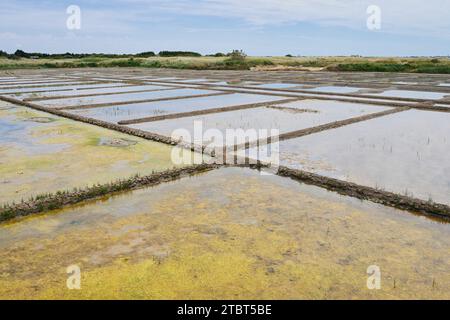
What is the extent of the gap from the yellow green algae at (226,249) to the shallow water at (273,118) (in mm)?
2856

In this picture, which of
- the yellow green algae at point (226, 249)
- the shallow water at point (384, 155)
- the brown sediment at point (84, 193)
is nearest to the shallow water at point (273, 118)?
→ the shallow water at point (384, 155)

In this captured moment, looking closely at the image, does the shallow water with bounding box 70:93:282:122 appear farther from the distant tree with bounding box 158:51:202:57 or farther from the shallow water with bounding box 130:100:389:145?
the distant tree with bounding box 158:51:202:57

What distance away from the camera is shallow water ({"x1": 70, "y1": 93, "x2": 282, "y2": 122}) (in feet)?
31.5

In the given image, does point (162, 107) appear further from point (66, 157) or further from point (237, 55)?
point (237, 55)

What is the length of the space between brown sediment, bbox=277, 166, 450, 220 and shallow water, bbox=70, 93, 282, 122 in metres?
5.52

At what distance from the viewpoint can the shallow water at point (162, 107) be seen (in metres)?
9.60

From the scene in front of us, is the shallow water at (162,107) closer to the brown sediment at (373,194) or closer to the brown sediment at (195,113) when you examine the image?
the brown sediment at (195,113)

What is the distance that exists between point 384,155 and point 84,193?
4223 millimetres

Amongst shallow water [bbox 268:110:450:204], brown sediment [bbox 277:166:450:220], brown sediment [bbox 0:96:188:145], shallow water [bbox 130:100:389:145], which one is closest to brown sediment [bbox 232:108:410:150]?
shallow water [bbox 268:110:450:204]

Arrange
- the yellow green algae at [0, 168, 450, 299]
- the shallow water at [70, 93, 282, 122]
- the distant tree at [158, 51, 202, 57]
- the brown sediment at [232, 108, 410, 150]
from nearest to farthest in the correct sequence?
1. the yellow green algae at [0, 168, 450, 299]
2. the brown sediment at [232, 108, 410, 150]
3. the shallow water at [70, 93, 282, 122]
4. the distant tree at [158, 51, 202, 57]

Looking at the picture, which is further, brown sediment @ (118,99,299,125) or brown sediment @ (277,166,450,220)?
brown sediment @ (118,99,299,125)

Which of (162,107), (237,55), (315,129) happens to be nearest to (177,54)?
(237,55)

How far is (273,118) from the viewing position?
9.08 meters
